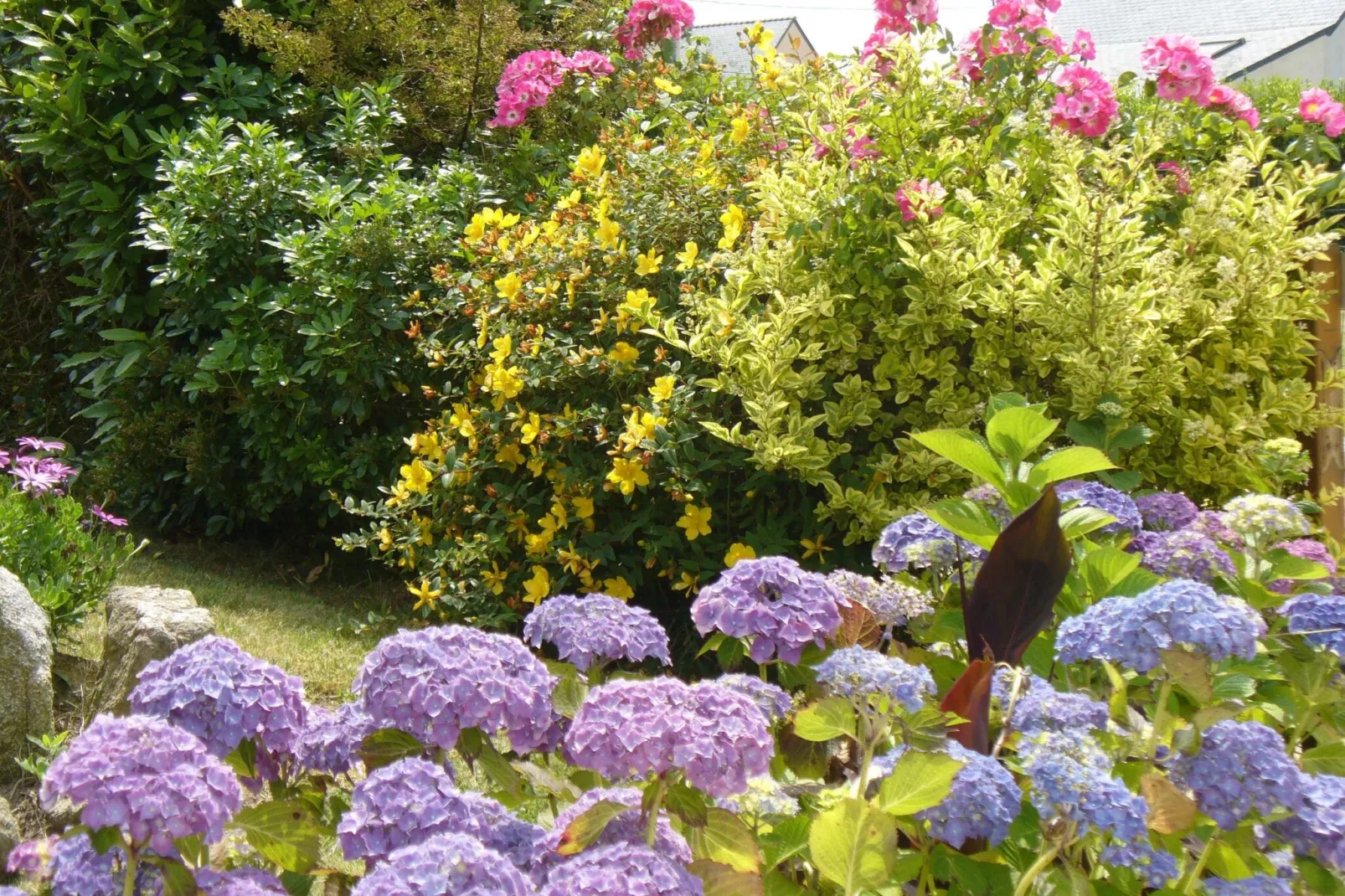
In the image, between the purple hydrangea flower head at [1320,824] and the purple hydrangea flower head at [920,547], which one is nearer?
the purple hydrangea flower head at [1320,824]

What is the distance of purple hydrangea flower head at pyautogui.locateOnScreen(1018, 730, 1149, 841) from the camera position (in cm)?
134

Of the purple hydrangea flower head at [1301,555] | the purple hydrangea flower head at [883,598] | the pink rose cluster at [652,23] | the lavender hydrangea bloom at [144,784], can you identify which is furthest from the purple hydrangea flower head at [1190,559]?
the pink rose cluster at [652,23]

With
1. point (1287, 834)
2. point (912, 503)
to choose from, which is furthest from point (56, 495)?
point (1287, 834)

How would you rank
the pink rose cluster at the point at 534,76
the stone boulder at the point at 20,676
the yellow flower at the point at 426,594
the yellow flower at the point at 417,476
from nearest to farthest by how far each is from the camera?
the stone boulder at the point at 20,676 < the yellow flower at the point at 426,594 < the yellow flower at the point at 417,476 < the pink rose cluster at the point at 534,76

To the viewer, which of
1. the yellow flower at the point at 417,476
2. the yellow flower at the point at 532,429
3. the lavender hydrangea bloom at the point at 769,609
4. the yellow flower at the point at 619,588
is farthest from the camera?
the yellow flower at the point at 417,476

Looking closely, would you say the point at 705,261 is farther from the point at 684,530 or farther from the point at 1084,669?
the point at 1084,669

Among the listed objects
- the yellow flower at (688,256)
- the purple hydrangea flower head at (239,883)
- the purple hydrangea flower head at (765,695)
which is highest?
the yellow flower at (688,256)

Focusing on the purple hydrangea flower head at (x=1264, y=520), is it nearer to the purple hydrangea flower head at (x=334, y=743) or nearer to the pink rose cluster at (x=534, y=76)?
the purple hydrangea flower head at (x=334, y=743)

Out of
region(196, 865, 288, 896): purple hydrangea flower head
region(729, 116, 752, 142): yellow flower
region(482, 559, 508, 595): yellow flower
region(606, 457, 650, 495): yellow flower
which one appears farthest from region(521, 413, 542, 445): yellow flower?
region(196, 865, 288, 896): purple hydrangea flower head

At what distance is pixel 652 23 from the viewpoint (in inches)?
215

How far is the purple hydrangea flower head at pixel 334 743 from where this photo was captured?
165 cm

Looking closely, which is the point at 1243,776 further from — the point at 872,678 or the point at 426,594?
the point at 426,594

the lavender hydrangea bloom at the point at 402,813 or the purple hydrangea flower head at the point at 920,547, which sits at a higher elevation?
the purple hydrangea flower head at the point at 920,547

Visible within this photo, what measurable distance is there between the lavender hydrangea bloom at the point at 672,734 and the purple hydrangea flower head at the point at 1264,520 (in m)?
1.31
